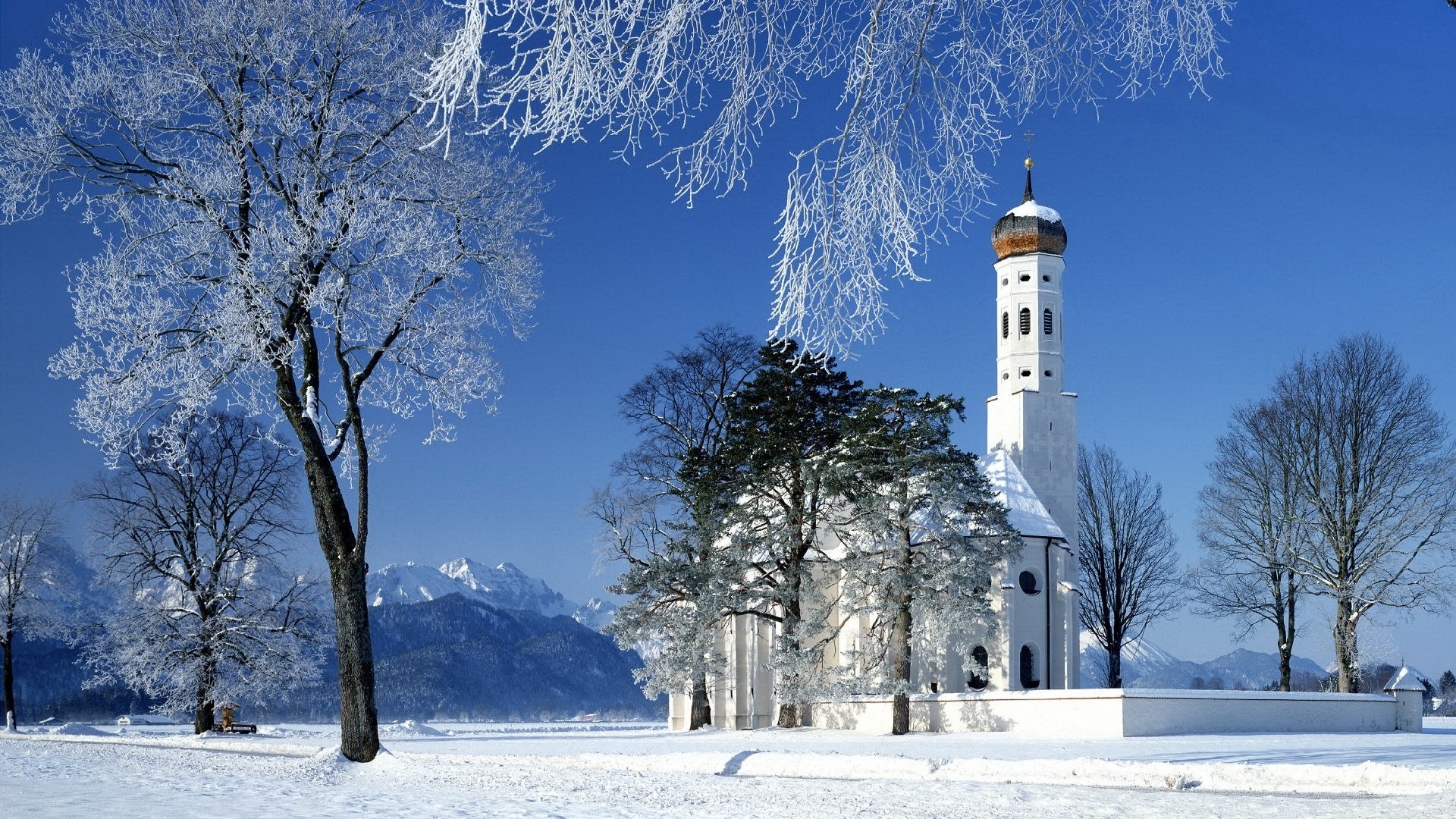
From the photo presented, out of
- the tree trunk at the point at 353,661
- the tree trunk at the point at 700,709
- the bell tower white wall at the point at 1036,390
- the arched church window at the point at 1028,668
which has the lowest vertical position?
the tree trunk at the point at 700,709

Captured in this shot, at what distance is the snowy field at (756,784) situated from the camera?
1073 centimetres

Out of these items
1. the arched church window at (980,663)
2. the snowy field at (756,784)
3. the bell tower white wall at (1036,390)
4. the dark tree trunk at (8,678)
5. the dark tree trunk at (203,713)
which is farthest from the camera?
the bell tower white wall at (1036,390)

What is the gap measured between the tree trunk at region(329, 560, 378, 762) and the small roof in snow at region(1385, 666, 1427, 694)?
95.7ft

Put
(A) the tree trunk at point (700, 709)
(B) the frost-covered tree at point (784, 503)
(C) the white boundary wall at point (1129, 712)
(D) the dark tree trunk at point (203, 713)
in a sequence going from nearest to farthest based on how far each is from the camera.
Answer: (C) the white boundary wall at point (1129, 712), (B) the frost-covered tree at point (784, 503), (D) the dark tree trunk at point (203, 713), (A) the tree trunk at point (700, 709)

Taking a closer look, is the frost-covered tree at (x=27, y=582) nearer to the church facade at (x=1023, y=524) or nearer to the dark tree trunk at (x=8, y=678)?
Answer: the dark tree trunk at (x=8, y=678)

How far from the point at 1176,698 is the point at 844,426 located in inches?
399

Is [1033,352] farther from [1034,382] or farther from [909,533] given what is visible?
[909,533]

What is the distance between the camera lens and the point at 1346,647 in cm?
3406

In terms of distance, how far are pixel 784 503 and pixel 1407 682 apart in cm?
1821

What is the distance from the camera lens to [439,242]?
15.7 meters

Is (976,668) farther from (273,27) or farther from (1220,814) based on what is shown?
(273,27)

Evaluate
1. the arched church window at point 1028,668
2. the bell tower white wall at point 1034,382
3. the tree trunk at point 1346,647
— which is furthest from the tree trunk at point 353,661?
the bell tower white wall at point 1034,382

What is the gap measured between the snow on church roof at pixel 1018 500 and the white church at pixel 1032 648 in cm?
5

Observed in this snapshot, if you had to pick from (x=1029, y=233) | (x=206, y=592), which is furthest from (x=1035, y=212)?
(x=206, y=592)
